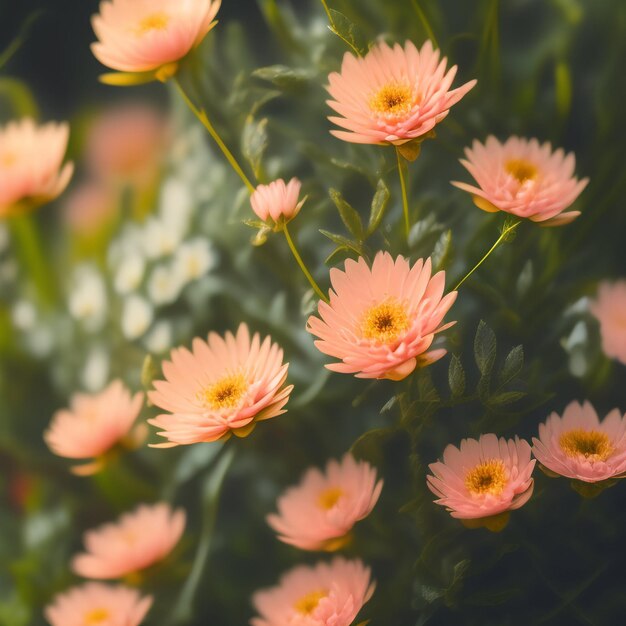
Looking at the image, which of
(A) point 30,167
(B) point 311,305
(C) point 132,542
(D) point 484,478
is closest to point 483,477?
(D) point 484,478

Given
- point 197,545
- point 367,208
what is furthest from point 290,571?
point 367,208

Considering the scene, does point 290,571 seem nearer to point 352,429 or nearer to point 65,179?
point 352,429

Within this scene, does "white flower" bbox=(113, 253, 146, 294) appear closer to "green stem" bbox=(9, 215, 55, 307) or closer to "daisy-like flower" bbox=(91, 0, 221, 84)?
"green stem" bbox=(9, 215, 55, 307)

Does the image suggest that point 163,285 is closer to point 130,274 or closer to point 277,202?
point 130,274

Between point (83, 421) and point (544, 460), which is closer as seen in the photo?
point (544, 460)

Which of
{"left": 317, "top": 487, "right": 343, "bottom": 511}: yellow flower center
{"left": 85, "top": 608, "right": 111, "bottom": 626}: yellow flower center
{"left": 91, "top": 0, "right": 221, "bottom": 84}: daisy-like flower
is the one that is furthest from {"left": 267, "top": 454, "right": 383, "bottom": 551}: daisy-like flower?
{"left": 91, "top": 0, "right": 221, "bottom": 84}: daisy-like flower

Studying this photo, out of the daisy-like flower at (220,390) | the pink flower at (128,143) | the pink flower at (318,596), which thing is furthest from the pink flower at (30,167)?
the pink flower at (318,596)

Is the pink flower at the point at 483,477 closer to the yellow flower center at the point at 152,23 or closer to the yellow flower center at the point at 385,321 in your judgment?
the yellow flower center at the point at 385,321
